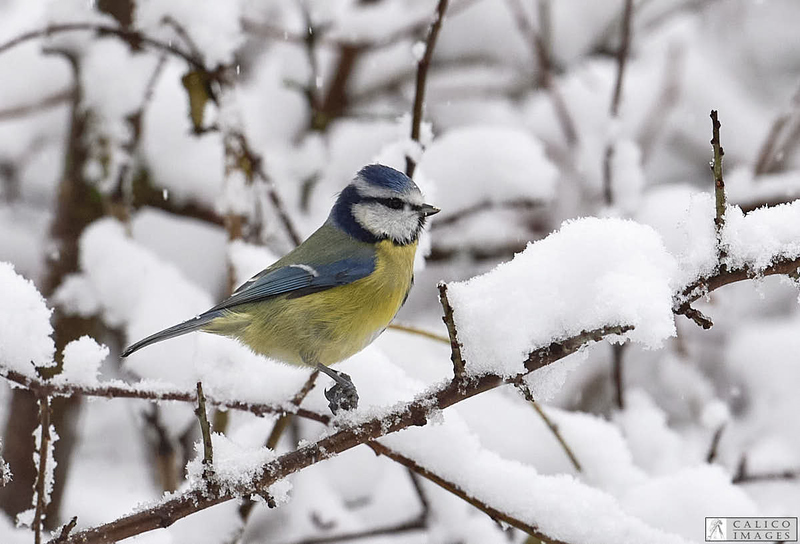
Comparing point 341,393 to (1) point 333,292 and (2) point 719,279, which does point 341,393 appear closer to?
(1) point 333,292

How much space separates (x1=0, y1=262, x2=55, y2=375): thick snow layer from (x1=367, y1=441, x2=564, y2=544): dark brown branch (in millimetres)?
773

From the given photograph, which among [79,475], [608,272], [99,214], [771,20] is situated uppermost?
[771,20]

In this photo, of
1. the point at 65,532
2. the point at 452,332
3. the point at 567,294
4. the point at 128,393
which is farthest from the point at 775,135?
the point at 65,532

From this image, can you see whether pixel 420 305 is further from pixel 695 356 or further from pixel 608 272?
pixel 608 272

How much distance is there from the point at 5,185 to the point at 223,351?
9.83 ft

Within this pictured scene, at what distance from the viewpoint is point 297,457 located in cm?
183

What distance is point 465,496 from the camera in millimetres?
2020

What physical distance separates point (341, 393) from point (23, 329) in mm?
801

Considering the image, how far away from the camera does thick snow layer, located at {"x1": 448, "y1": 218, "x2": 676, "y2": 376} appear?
5.23 feet

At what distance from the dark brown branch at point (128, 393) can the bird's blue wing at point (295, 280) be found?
66cm

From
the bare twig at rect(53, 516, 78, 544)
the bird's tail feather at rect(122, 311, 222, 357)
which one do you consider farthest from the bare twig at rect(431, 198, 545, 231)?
the bare twig at rect(53, 516, 78, 544)

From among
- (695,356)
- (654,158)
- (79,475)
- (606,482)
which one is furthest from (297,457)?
(654,158)

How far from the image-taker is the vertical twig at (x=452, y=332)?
5.20 ft

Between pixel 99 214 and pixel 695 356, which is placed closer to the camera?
pixel 99 214
